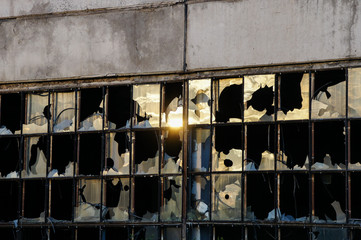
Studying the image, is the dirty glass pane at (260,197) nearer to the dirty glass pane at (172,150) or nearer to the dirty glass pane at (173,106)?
the dirty glass pane at (172,150)

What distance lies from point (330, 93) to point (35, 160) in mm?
3766

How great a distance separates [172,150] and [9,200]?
2.30m

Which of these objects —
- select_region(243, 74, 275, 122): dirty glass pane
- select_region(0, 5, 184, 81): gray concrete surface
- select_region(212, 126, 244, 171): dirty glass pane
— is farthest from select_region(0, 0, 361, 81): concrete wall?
select_region(212, 126, 244, 171): dirty glass pane

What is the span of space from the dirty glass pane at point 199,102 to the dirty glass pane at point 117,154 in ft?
2.81

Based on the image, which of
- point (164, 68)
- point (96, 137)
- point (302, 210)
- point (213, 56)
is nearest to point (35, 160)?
point (96, 137)

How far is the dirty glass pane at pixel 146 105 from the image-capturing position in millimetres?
8430

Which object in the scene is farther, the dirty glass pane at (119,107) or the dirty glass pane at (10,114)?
the dirty glass pane at (10,114)

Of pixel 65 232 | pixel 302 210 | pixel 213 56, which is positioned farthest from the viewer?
pixel 65 232

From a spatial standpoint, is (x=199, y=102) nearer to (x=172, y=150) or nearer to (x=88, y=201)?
(x=172, y=150)

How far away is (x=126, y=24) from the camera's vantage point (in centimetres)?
A: 860

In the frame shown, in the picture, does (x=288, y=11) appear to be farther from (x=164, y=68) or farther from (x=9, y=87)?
(x=9, y=87)

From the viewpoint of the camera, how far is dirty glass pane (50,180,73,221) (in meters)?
8.71

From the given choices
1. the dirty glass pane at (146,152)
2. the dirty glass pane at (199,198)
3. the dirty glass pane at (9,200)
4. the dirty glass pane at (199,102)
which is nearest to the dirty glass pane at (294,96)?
the dirty glass pane at (199,102)

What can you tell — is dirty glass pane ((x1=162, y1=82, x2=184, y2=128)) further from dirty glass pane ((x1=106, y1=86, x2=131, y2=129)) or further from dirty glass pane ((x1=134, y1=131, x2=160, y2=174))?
dirty glass pane ((x1=106, y1=86, x2=131, y2=129))
